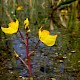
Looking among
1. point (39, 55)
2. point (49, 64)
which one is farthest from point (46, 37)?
point (39, 55)

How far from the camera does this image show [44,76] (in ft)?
5.10

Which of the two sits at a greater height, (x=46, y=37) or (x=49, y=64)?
(x=46, y=37)

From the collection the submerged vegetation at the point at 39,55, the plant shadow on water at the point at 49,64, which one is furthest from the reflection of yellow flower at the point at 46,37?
the plant shadow on water at the point at 49,64

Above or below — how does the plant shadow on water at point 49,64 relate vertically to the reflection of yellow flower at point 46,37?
below

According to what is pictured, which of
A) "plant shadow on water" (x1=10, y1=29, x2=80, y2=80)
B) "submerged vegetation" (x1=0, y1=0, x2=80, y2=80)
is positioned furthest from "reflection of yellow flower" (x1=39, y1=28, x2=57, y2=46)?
"plant shadow on water" (x1=10, y1=29, x2=80, y2=80)

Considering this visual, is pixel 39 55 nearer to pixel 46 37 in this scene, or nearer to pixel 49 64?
pixel 49 64

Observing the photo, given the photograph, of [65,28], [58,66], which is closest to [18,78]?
[58,66]

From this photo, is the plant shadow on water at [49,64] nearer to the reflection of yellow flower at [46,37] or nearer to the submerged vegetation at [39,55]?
the submerged vegetation at [39,55]

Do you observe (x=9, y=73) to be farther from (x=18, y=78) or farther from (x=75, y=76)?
(x=75, y=76)

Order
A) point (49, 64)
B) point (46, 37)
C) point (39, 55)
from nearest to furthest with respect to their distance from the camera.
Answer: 1. point (46, 37)
2. point (49, 64)
3. point (39, 55)

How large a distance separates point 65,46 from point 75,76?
2.00ft

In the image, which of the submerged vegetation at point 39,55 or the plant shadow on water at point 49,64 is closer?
the submerged vegetation at point 39,55

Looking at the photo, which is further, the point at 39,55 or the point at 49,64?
the point at 39,55

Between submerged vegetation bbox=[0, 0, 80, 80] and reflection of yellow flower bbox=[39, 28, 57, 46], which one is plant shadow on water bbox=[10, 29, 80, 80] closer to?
submerged vegetation bbox=[0, 0, 80, 80]
